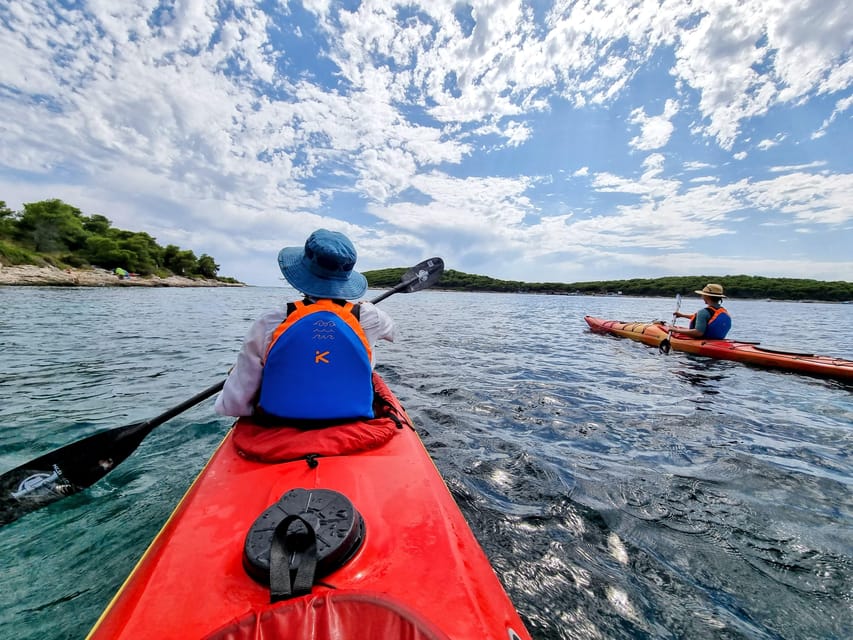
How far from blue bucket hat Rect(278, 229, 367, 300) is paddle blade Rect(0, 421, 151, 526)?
2.29 metres

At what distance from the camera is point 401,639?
4.10 ft

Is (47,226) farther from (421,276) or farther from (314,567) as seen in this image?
(314,567)

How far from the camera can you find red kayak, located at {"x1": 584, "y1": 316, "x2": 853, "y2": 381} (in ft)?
29.2

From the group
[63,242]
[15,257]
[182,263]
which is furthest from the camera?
[182,263]

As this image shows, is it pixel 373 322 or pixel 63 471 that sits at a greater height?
pixel 373 322

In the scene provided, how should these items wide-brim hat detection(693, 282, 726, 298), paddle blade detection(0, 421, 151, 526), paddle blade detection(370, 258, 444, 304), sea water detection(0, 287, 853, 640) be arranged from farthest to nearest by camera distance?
wide-brim hat detection(693, 282, 726, 298) → paddle blade detection(370, 258, 444, 304) → paddle blade detection(0, 421, 151, 526) → sea water detection(0, 287, 853, 640)

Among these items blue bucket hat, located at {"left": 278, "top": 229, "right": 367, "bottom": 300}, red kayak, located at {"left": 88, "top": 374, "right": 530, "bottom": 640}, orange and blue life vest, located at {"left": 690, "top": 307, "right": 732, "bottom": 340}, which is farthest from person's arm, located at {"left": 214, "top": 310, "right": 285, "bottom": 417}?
orange and blue life vest, located at {"left": 690, "top": 307, "right": 732, "bottom": 340}

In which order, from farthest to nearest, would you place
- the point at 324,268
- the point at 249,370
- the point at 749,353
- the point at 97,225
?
the point at 97,225 → the point at 749,353 → the point at 324,268 → the point at 249,370

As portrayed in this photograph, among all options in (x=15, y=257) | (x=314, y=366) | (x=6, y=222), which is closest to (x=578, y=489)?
(x=314, y=366)

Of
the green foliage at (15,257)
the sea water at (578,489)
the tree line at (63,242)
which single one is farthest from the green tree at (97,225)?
the sea water at (578,489)

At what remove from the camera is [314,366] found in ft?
9.07

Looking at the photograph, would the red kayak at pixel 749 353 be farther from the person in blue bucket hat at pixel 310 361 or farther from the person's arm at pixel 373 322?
the person in blue bucket hat at pixel 310 361

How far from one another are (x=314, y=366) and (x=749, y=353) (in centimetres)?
1211

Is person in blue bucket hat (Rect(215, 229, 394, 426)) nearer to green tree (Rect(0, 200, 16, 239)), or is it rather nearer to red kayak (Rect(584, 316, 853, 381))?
red kayak (Rect(584, 316, 853, 381))
